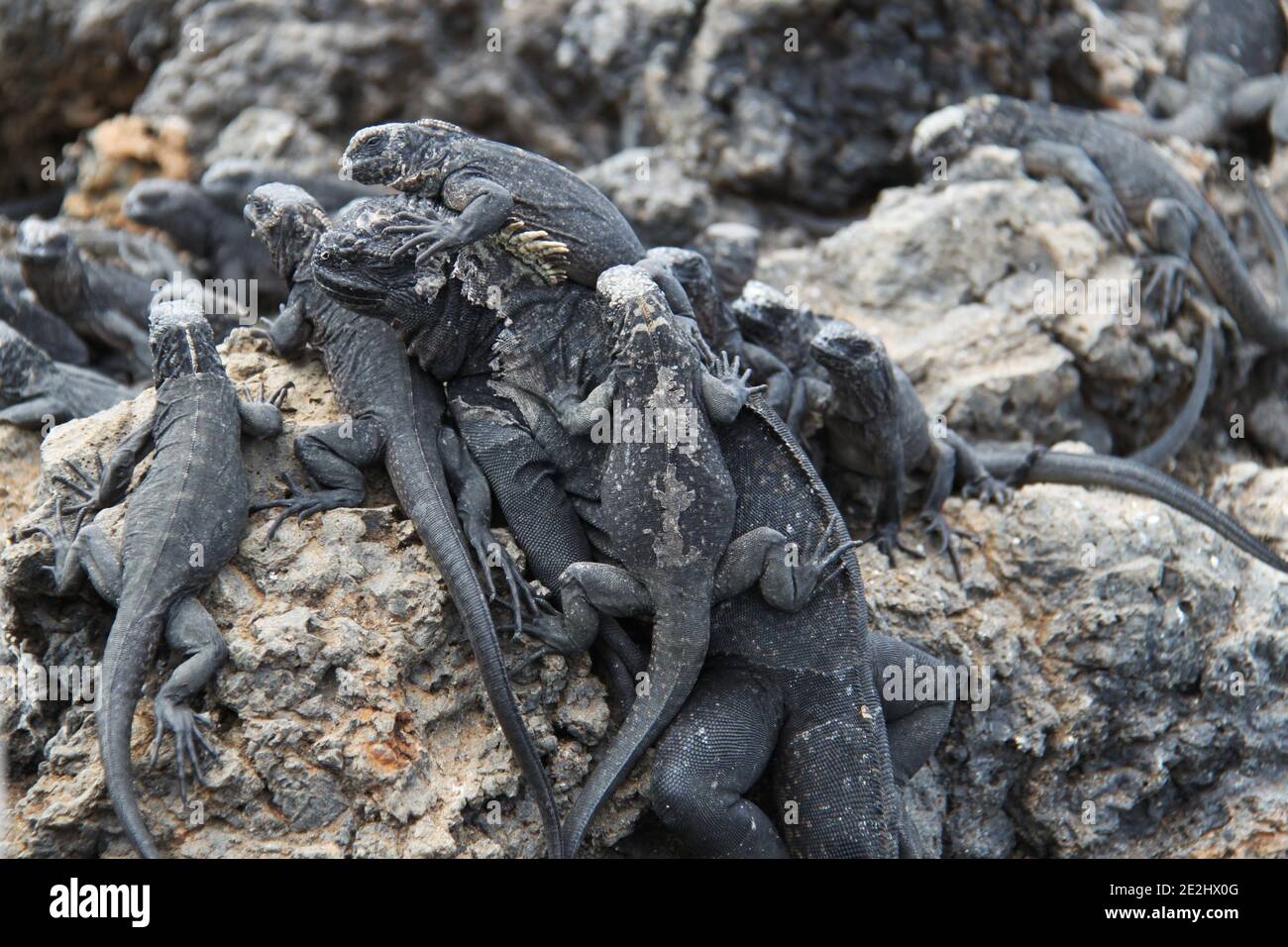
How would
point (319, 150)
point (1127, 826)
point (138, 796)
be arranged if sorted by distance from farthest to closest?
point (319, 150)
point (1127, 826)
point (138, 796)

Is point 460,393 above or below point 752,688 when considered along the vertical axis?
above

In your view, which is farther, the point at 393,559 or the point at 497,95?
the point at 497,95

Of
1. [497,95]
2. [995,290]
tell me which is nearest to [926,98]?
[995,290]

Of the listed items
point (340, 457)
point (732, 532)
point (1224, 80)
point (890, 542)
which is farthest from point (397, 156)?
point (1224, 80)

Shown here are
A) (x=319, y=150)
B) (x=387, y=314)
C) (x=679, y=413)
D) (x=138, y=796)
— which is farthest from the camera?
(x=319, y=150)

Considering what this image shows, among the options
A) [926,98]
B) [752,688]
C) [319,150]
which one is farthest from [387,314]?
[926,98]

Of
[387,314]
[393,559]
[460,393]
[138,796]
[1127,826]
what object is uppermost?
[387,314]

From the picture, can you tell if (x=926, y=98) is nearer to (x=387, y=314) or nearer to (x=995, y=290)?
(x=995, y=290)
